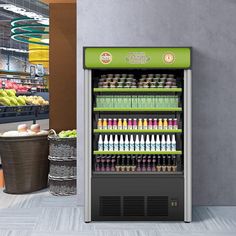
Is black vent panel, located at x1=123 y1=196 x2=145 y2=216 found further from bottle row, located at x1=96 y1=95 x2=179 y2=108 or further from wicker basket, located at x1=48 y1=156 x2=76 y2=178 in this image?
wicker basket, located at x1=48 y1=156 x2=76 y2=178

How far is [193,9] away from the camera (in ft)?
17.8

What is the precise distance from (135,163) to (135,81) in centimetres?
99

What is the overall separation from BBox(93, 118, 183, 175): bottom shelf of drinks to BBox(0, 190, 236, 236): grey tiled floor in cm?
60

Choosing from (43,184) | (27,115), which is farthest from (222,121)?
(27,115)

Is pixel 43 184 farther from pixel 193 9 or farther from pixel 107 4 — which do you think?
pixel 193 9

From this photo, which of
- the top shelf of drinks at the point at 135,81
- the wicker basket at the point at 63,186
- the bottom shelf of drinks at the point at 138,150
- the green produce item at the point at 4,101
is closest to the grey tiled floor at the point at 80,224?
the wicker basket at the point at 63,186

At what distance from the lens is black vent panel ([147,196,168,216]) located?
4.96m

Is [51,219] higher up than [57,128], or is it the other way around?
[57,128]

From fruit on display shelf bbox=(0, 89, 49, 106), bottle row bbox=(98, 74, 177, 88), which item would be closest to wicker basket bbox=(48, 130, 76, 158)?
bottle row bbox=(98, 74, 177, 88)

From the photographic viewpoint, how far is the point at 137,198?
4.96 m

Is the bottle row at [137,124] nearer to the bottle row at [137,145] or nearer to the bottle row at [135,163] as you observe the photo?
the bottle row at [137,145]

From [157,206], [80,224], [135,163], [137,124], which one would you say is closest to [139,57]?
[137,124]

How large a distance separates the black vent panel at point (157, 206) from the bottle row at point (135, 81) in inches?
51.2

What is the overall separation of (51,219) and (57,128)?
2628 millimetres
